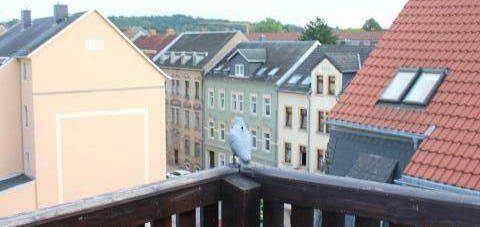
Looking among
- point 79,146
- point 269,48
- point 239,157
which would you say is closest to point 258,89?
point 269,48

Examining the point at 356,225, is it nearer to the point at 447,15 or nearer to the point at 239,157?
the point at 239,157

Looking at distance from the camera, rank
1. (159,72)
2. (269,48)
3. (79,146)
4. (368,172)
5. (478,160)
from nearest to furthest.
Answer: (478,160)
(368,172)
(79,146)
(159,72)
(269,48)

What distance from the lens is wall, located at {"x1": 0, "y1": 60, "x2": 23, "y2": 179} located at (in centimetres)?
2359

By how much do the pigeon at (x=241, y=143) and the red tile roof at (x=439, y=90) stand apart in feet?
16.2

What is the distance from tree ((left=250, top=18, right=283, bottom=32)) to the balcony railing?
10535 cm

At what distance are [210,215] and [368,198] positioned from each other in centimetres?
76

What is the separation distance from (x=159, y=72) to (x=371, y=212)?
23599mm

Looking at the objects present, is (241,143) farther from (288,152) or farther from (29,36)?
(29,36)

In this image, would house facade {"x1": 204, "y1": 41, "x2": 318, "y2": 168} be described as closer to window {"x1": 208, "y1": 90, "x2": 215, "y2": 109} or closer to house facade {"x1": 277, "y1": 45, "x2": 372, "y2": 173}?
window {"x1": 208, "y1": 90, "x2": 215, "y2": 109}

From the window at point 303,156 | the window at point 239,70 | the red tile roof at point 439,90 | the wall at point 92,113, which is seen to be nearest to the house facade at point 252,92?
the window at point 239,70

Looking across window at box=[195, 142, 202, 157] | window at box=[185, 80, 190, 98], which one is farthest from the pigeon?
window at box=[185, 80, 190, 98]

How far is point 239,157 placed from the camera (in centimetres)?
292

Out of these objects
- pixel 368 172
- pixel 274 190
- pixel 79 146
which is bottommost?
pixel 79 146

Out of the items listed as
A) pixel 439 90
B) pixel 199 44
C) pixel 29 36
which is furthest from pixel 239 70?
pixel 439 90
